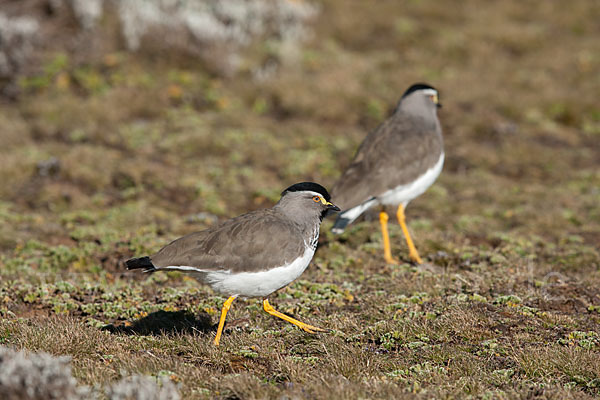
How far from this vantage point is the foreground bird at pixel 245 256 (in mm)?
6668

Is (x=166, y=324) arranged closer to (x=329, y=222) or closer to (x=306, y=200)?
(x=306, y=200)

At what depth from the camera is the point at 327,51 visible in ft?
66.9

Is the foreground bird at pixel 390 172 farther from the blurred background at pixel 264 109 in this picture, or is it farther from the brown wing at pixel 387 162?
the blurred background at pixel 264 109

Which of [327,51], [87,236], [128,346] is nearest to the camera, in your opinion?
[128,346]

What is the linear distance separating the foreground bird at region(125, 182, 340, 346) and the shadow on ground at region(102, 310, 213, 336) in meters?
0.80

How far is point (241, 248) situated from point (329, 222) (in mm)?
5665

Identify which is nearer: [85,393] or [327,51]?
[85,393]

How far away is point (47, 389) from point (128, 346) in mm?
1908

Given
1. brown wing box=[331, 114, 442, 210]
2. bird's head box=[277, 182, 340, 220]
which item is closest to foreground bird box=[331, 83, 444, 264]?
brown wing box=[331, 114, 442, 210]

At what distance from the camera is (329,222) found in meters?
12.3

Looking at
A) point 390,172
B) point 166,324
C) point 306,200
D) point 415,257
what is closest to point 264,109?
point 390,172

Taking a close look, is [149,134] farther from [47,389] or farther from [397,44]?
[47,389]

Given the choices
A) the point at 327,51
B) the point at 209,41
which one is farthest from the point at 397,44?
the point at 209,41

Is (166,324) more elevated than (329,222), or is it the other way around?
(166,324)
